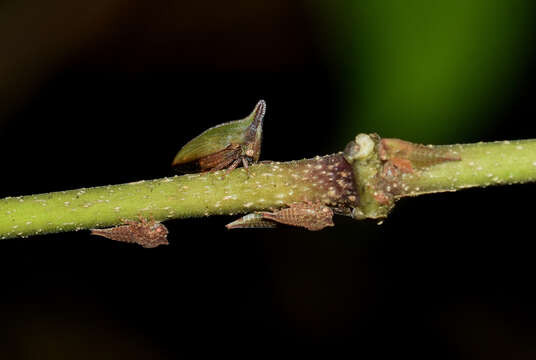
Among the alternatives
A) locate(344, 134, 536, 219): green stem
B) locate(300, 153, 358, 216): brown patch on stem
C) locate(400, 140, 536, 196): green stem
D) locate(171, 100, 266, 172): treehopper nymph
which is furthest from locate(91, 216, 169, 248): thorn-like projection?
locate(400, 140, 536, 196): green stem

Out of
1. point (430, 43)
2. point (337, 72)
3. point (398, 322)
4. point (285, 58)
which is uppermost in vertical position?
point (285, 58)

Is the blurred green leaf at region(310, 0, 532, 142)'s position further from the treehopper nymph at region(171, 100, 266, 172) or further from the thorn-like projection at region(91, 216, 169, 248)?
the thorn-like projection at region(91, 216, 169, 248)

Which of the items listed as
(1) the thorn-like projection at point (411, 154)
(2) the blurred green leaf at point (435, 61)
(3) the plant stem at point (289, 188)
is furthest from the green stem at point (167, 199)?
(2) the blurred green leaf at point (435, 61)

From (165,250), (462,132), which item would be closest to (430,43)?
(462,132)

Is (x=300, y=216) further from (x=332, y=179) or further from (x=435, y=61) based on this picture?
(x=435, y=61)

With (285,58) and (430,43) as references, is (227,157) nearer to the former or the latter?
(430,43)

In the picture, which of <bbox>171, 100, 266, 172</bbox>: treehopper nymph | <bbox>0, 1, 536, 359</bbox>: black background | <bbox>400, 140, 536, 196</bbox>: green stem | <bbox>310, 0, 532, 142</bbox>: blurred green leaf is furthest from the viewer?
<bbox>0, 1, 536, 359</bbox>: black background

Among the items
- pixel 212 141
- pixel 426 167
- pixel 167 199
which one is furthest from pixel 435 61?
pixel 167 199

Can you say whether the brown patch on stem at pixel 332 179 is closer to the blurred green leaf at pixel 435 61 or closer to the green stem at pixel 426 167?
the green stem at pixel 426 167
